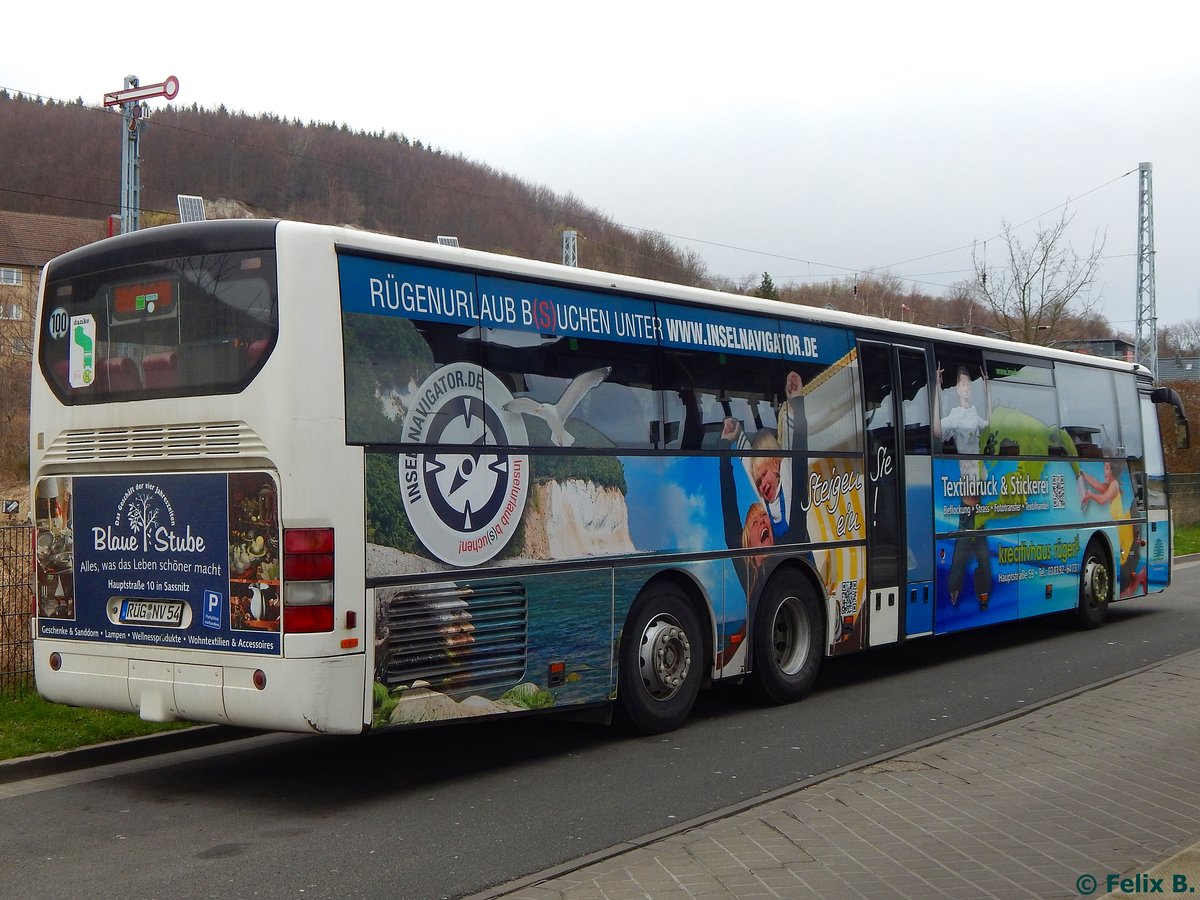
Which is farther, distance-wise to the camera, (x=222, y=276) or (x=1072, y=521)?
(x=1072, y=521)

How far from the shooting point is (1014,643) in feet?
49.5

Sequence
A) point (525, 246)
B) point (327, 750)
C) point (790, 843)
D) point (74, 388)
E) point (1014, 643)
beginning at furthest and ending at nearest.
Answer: point (525, 246) → point (1014, 643) → point (327, 750) → point (74, 388) → point (790, 843)

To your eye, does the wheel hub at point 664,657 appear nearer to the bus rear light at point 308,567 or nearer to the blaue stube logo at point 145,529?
the bus rear light at point 308,567

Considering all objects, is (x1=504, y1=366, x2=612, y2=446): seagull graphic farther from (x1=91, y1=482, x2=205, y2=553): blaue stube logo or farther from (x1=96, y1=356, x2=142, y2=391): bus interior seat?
(x1=96, y1=356, x2=142, y2=391): bus interior seat

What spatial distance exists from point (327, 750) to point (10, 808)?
226 cm

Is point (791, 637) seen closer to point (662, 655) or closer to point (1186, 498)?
point (662, 655)

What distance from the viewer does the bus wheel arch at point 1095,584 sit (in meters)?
15.7

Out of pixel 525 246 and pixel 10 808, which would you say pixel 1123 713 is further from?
pixel 525 246

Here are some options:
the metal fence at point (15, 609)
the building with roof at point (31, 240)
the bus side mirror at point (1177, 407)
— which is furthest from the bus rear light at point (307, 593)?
the building with roof at point (31, 240)

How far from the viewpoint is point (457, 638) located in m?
7.75

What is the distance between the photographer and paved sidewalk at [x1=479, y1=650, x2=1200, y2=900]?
562 cm

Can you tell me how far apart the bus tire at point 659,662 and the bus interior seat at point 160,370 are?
11.4 feet

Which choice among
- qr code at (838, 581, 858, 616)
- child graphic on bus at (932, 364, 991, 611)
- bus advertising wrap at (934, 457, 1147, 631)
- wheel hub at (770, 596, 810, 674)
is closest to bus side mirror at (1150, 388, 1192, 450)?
bus advertising wrap at (934, 457, 1147, 631)

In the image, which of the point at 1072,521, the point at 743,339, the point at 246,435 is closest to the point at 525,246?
the point at 1072,521
